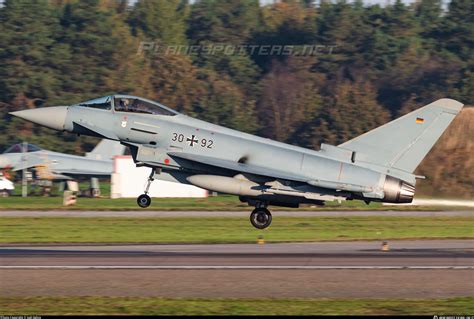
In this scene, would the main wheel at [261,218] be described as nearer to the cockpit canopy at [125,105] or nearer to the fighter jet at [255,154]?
the fighter jet at [255,154]

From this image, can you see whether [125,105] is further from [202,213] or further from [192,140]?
[202,213]

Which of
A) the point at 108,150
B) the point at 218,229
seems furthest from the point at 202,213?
the point at 108,150

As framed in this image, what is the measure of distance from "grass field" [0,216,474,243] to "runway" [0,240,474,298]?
4079 mm

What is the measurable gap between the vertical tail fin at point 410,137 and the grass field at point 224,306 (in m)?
9.84

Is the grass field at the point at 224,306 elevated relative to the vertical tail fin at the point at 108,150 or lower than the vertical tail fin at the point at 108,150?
lower

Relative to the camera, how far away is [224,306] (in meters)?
16.0

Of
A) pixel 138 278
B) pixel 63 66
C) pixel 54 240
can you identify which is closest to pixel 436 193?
pixel 54 240

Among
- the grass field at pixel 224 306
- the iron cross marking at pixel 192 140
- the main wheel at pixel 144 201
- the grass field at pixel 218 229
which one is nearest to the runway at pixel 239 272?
the grass field at pixel 224 306

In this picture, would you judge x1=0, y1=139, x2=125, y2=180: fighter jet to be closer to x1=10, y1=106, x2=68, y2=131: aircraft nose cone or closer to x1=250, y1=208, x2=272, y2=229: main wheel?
x1=10, y1=106, x2=68, y2=131: aircraft nose cone

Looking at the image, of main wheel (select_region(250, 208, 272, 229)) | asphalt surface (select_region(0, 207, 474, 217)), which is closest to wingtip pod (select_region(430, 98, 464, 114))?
main wheel (select_region(250, 208, 272, 229))

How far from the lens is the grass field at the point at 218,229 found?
3019 cm

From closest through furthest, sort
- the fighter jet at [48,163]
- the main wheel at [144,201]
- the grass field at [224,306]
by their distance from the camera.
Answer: the grass field at [224,306]
the main wheel at [144,201]
the fighter jet at [48,163]

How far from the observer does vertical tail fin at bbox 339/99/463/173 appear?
26.2 meters

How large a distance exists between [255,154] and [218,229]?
7.97 m
